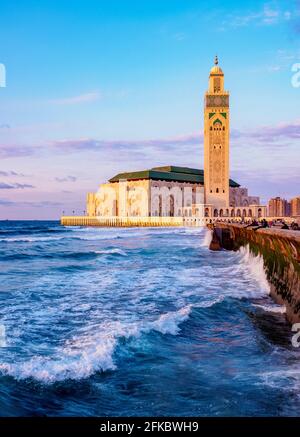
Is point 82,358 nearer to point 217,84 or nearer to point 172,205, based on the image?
point 172,205

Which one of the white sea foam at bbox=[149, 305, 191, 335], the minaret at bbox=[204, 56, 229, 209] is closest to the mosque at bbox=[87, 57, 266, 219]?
the minaret at bbox=[204, 56, 229, 209]

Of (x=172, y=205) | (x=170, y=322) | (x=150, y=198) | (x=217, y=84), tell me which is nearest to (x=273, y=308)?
(x=170, y=322)

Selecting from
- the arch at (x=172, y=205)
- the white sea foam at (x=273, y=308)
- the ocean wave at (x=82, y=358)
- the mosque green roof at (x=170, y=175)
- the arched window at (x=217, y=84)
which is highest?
the arched window at (x=217, y=84)

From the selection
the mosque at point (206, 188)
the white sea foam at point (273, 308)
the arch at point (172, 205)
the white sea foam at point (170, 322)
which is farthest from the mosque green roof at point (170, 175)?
the white sea foam at point (170, 322)

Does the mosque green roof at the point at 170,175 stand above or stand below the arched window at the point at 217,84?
below

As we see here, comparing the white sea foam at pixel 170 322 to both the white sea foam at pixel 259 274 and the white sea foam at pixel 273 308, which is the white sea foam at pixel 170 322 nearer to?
the white sea foam at pixel 273 308

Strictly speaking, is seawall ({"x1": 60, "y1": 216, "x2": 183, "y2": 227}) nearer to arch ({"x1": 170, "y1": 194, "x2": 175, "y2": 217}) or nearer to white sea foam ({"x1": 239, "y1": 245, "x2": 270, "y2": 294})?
arch ({"x1": 170, "y1": 194, "x2": 175, "y2": 217})

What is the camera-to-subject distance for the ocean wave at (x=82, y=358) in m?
7.46

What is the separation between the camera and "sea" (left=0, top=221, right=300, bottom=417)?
6.29 meters

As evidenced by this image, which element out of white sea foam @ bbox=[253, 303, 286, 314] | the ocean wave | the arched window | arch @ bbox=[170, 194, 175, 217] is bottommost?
white sea foam @ bbox=[253, 303, 286, 314]

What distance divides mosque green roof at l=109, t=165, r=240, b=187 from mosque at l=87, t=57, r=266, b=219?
0.31 meters

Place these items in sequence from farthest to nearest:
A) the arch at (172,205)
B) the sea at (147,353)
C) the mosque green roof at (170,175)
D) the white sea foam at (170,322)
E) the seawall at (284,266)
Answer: the arch at (172,205) < the mosque green roof at (170,175) < the seawall at (284,266) < the white sea foam at (170,322) < the sea at (147,353)

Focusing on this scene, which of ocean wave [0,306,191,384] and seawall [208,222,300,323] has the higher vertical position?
seawall [208,222,300,323]

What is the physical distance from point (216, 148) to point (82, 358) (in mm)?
135900
